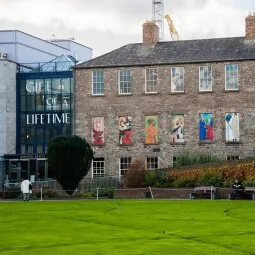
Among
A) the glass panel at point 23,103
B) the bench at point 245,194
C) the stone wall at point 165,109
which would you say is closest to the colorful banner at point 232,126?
the stone wall at point 165,109

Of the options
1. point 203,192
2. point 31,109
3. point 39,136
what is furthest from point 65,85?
point 203,192

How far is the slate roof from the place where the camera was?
58219 mm

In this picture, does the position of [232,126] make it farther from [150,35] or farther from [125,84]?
[150,35]

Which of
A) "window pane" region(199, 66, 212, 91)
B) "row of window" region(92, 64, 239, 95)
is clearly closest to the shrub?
"row of window" region(92, 64, 239, 95)

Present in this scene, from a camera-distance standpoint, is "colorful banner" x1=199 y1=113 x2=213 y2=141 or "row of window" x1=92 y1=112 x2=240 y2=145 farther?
"colorful banner" x1=199 y1=113 x2=213 y2=141

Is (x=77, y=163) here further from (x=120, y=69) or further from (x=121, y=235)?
(x=121, y=235)

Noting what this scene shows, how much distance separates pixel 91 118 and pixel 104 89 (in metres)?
2.47

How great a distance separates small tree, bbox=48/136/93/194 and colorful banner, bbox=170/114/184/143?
10937mm

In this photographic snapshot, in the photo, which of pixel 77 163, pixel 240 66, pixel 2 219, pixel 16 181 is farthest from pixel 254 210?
pixel 16 181

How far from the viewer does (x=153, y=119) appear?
5916 centimetres

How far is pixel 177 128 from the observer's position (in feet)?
192

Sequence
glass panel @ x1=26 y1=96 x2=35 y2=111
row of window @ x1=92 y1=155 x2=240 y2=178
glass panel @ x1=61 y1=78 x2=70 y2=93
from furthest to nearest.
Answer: glass panel @ x1=26 y1=96 x2=35 y2=111 < glass panel @ x1=61 y1=78 x2=70 y2=93 < row of window @ x1=92 y1=155 x2=240 y2=178

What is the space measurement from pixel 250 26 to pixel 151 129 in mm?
10722

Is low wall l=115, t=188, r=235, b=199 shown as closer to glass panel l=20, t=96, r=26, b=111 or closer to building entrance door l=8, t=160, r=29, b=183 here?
building entrance door l=8, t=160, r=29, b=183
